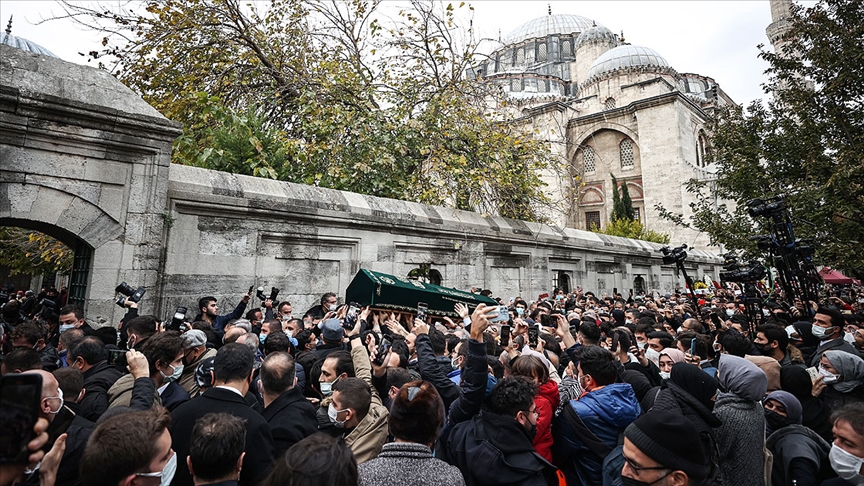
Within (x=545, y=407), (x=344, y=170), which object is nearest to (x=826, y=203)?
(x=545, y=407)

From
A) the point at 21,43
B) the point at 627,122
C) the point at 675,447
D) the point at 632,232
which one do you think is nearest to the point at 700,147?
the point at 627,122

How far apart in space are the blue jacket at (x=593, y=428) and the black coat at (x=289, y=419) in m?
1.56

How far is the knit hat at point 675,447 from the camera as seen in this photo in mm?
1812

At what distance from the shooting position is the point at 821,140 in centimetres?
896

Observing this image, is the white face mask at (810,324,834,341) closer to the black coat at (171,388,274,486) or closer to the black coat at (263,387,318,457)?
the black coat at (263,387,318,457)

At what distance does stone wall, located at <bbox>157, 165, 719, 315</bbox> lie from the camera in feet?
19.3

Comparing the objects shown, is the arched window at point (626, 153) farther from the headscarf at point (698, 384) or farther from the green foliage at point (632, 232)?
the headscarf at point (698, 384)

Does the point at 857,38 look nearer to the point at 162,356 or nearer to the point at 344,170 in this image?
the point at 344,170

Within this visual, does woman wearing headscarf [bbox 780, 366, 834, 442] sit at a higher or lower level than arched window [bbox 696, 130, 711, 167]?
lower

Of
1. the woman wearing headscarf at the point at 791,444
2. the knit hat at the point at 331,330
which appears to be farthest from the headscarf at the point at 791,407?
the knit hat at the point at 331,330

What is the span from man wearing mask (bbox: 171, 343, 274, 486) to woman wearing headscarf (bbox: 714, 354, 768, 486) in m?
2.65

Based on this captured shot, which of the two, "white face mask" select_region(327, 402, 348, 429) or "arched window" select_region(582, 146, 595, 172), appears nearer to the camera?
"white face mask" select_region(327, 402, 348, 429)

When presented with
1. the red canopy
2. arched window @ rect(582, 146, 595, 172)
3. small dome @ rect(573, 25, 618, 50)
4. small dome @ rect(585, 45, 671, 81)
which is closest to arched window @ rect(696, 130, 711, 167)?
small dome @ rect(585, 45, 671, 81)

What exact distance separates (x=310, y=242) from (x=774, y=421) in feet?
20.3
